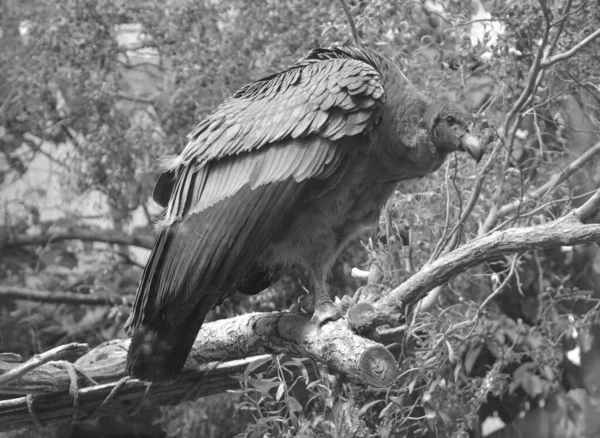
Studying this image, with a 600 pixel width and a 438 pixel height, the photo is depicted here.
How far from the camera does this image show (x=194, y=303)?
3.12 m

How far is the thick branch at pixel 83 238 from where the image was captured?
5.72 meters

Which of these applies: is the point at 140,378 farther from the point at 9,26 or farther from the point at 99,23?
the point at 9,26

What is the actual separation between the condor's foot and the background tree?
0.66 ft

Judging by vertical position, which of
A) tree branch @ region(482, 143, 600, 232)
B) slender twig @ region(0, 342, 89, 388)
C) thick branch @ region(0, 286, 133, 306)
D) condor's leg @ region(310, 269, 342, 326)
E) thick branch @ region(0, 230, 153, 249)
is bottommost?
thick branch @ region(0, 286, 133, 306)

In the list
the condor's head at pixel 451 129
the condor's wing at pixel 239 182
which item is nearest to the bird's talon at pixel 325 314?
the condor's wing at pixel 239 182

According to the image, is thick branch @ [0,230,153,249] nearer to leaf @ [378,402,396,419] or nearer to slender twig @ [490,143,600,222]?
slender twig @ [490,143,600,222]

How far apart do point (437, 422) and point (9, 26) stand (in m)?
4.06

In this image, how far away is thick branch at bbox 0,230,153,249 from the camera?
572 cm

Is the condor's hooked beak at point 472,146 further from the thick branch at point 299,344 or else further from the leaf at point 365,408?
the leaf at point 365,408

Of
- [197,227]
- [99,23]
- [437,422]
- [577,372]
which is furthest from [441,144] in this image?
[99,23]

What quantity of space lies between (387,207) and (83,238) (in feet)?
9.19

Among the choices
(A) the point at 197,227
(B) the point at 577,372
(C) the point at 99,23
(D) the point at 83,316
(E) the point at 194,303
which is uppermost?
(C) the point at 99,23

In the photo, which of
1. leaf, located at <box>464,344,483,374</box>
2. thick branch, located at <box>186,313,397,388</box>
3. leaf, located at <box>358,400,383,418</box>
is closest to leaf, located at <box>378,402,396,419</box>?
leaf, located at <box>358,400,383,418</box>

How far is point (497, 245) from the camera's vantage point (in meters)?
2.70
